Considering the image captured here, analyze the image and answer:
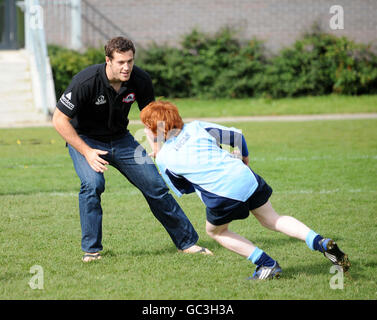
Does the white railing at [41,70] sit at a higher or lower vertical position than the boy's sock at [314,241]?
higher

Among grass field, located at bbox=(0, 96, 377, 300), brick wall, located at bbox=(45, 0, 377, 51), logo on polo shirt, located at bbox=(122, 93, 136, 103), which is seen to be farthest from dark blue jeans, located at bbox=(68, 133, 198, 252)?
brick wall, located at bbox=(45, 0, 377, 51)

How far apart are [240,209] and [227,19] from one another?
1895cm

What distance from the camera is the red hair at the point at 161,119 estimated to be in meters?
4.69

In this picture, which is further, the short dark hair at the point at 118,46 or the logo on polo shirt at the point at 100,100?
the logo on polo shirt at the point at 100,100

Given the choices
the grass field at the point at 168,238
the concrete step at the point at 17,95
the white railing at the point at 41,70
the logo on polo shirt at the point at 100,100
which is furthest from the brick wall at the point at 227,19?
the logo on polo shirt at the point at 100,100

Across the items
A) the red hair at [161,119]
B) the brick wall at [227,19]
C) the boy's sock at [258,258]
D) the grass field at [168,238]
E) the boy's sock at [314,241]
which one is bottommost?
the grass field at [168,238]

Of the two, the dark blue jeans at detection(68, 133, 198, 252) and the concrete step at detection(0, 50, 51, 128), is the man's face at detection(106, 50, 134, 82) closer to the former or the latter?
the dark blue jeans at detection(68, 133, 198, 252)

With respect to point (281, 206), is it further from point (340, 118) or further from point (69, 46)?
point (69, 46)

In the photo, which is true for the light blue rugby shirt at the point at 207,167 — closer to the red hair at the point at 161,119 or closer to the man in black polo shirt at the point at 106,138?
the red hair at the point at 161,119

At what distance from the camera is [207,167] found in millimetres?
4746

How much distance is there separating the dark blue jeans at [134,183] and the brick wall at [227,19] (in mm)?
17152

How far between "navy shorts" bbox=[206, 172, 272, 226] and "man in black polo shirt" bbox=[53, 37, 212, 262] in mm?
1103

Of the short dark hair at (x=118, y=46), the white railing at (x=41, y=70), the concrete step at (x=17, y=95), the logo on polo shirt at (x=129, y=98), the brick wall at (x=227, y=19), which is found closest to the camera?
the short dark hair at (x=118, y=46)

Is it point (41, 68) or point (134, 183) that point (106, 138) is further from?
point (41, 68)
